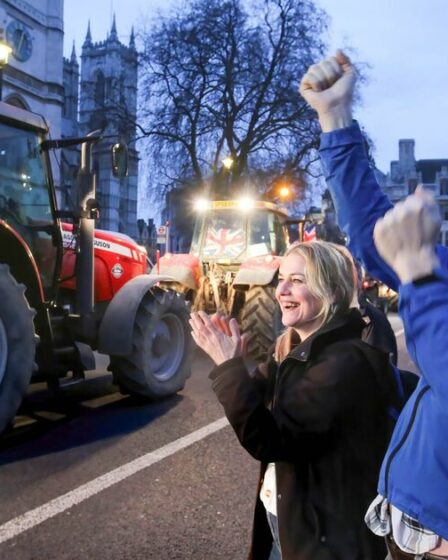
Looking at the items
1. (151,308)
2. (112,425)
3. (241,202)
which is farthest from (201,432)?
(241,202)

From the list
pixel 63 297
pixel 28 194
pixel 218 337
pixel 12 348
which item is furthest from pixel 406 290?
pixel 63 297

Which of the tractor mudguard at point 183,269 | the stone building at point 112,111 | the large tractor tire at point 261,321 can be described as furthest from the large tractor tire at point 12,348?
the tractor mudguard at point 183,269

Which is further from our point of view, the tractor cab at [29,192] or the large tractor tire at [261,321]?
the large tractor tire at [261,321]

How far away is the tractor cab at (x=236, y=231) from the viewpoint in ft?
36.5

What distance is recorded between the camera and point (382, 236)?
1.21 metres

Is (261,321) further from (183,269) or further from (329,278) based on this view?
(329,278)

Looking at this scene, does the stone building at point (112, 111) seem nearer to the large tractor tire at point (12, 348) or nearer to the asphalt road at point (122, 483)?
the large tractor tire at point (12, 348)

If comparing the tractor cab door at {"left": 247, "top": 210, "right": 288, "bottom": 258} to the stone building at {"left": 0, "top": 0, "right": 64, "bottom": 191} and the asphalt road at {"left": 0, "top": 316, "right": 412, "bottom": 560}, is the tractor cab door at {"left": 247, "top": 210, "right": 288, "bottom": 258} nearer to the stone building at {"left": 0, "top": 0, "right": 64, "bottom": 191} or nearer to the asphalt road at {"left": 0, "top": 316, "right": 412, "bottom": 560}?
the asphalt road at {"left": 0, "top": 316, "right": 412, "bottom": 560}

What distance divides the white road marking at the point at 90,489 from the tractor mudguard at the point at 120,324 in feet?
3.85

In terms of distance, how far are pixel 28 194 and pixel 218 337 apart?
439 cm

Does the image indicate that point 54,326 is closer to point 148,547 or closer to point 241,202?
point 148,547

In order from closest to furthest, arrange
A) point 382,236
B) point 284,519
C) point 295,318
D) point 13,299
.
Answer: point 382,236
point 284,519
point 295,318
point 13,299

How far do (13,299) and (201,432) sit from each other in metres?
1.93

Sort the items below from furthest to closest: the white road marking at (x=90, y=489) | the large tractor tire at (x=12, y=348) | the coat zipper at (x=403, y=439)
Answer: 1. the large tractor tire at (x=12, y=348)
2. the white road marking at (x=90, y=489)
3. the coat zipper at (x=403, y=439)
